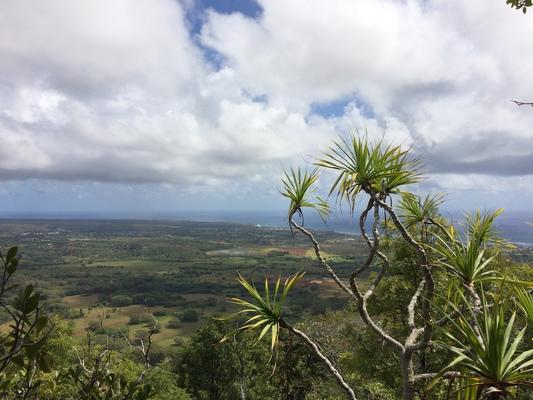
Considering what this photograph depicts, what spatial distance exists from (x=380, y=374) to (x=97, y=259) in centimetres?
13403

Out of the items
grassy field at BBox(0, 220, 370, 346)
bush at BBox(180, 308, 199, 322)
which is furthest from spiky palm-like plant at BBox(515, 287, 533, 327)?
bush at BBox(180, 308, 199, 322)

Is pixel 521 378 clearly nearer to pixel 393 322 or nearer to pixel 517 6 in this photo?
pixel 517 6

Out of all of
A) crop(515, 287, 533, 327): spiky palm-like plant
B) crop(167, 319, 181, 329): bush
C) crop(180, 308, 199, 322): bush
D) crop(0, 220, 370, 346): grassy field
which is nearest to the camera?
crop(515, 287, 533, 327): spiky palm-like plant

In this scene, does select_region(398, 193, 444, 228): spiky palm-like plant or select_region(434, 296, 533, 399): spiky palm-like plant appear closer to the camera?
select_region(434, 296, 533, 399): spiky palm-like plant

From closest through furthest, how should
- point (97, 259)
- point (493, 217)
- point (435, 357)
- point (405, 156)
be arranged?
1. point (405, 156)
2. point (493, 217)
3. point (435, 357)
4. point (97, 259)

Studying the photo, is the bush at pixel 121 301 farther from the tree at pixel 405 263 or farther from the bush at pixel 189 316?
the tree at pixel 405 263

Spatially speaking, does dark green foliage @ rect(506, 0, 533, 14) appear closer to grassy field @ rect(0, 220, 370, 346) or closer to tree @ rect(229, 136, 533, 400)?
tree @ rect(229, 136, 533, 400)

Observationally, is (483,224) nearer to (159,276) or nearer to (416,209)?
(416,209)

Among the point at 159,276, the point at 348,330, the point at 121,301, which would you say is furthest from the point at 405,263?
the point at 159,276

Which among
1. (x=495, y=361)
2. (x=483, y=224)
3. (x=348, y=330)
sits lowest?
(x=348, y=330)

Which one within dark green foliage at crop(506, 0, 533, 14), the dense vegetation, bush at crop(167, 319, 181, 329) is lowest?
bush at crop(167, 319, 181, 329)

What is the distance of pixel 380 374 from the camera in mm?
9602

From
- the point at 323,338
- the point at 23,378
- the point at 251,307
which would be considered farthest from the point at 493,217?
the point at 323,338

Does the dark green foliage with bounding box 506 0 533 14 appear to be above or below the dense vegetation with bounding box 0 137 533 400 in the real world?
above
